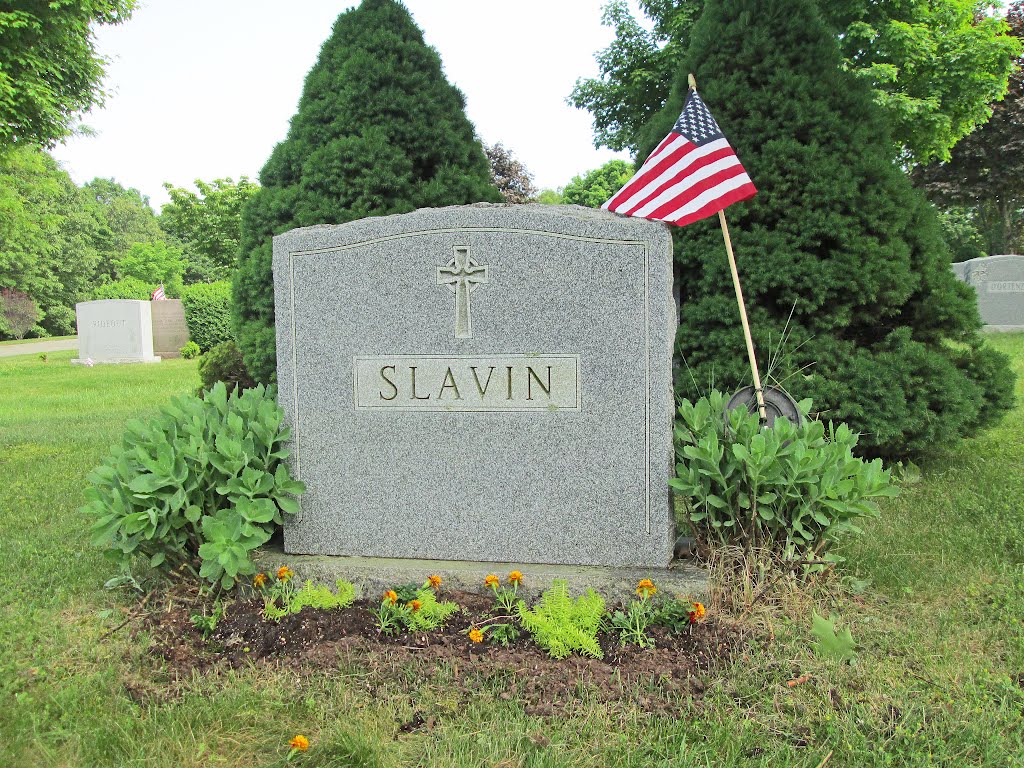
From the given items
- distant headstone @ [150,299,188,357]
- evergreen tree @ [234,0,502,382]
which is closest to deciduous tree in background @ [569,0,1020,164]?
evergreen tree @ [234,0,502,382]

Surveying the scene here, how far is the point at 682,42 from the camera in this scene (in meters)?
17.8

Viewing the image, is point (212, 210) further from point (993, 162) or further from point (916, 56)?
point (993, 162)

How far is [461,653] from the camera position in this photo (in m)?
2.69

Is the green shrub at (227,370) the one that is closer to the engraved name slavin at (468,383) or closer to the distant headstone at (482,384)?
the distant headstone at (482,384)

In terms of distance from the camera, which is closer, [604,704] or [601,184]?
[604,704]

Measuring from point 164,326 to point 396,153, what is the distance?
2097 cm

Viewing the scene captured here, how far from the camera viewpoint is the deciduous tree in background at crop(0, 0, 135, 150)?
908cm

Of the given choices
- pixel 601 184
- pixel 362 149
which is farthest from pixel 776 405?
pixel 601 184

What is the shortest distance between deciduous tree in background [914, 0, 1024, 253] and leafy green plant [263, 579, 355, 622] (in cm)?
2533

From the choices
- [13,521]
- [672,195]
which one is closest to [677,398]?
[672,195]

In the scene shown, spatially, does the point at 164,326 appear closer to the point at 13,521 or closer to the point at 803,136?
the point at 13,521

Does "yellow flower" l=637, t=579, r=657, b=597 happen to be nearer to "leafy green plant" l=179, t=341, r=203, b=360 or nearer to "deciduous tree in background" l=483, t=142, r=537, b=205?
"leafy green plant" l=179, t=341, r=203, b=360

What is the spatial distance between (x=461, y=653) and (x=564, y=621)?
1.28 feet

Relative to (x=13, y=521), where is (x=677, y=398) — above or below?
above
